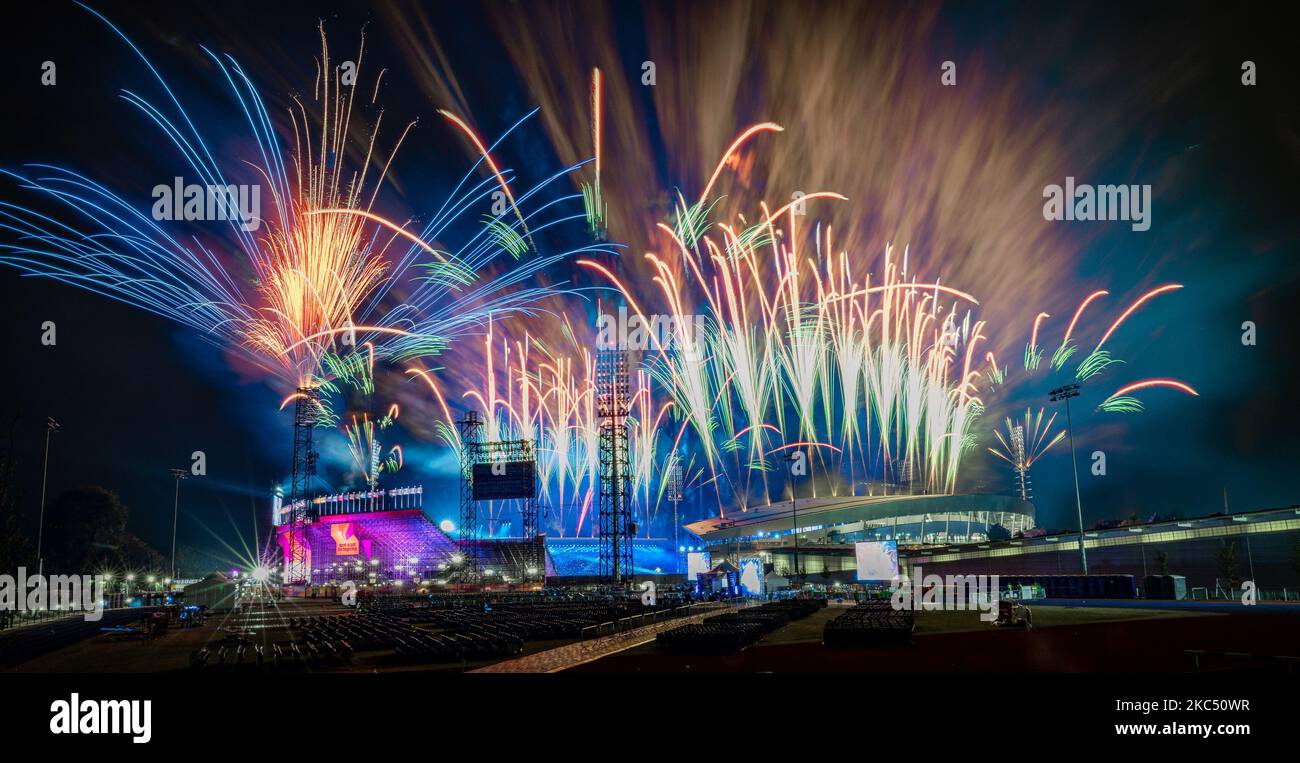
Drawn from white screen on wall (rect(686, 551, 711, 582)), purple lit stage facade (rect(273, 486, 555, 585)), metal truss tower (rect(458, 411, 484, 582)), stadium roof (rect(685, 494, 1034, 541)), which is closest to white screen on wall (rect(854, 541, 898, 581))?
white screen on wall (rect(686, 551, 711, 582))

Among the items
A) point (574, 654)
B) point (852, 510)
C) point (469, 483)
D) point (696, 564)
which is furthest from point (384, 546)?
point (574, 654)

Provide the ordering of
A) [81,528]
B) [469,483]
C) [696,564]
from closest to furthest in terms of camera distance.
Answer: [696,564], [469,483], [81,528]

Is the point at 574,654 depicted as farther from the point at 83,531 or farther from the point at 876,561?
the point at 83,531

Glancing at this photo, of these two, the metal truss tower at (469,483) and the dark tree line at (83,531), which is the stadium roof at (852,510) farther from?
the dark tree line at (83,531)

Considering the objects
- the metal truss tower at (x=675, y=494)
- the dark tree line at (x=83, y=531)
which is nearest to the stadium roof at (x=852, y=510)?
the metal truss tower at (x=675, y=494)

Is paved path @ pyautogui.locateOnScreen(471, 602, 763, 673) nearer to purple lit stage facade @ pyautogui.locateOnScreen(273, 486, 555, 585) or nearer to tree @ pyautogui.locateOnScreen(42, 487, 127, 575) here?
purple lit stage facade @ pyautogui.locateOnScreen(273, 486, 555, 585)

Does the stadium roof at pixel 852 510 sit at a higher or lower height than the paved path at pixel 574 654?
lower

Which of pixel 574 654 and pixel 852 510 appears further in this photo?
pixel 852 510
